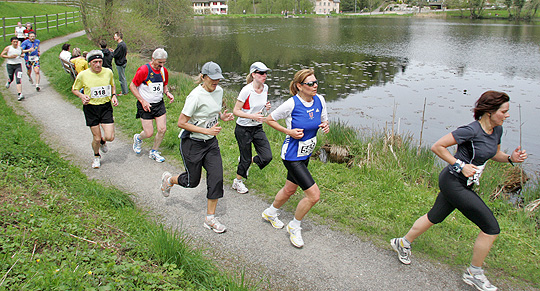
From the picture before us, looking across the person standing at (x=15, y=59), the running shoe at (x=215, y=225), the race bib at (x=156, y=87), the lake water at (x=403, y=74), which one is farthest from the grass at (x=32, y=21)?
the running shoe at (x=215, y=225)

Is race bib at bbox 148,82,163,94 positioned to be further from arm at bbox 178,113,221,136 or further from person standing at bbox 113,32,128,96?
person standing at bbox 113,32,128,96

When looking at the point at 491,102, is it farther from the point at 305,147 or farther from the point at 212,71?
the point at 212,71

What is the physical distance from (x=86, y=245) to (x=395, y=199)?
166 inches

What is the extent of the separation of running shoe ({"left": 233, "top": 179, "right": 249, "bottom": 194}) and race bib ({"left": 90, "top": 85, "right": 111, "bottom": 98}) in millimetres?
2751

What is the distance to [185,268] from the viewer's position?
3758 millimetres

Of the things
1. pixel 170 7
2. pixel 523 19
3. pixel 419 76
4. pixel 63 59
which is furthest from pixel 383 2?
pixel 63 59

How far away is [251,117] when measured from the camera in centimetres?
525

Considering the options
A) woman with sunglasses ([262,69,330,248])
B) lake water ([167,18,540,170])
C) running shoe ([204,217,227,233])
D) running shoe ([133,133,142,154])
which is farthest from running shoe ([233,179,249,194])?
lake water ([167,18,540,170])

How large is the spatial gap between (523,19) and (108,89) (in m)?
79.6

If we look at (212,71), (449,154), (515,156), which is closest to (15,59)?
(212,71)

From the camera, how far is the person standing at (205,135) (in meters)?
4.49

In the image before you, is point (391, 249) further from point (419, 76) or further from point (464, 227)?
point (419, 76)

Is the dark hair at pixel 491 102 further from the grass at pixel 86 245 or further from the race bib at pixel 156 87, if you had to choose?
the race bib at pixel 156 87

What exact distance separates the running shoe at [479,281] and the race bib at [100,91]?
5.97 metres
